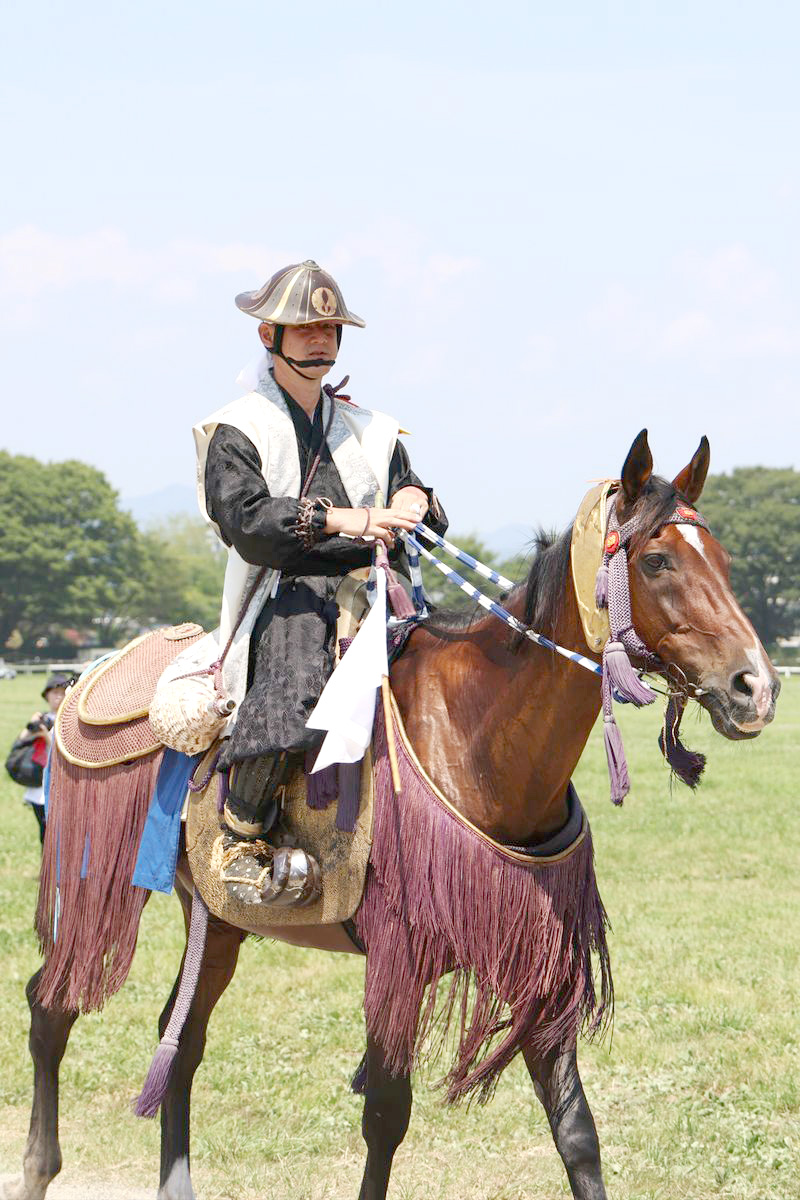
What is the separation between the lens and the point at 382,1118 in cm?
471

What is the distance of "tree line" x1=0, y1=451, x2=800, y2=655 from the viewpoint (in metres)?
89.7

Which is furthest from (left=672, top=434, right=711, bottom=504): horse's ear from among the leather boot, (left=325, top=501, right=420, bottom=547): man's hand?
the leather boot

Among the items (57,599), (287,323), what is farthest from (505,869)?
(57,599)

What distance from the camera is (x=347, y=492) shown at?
487 cm

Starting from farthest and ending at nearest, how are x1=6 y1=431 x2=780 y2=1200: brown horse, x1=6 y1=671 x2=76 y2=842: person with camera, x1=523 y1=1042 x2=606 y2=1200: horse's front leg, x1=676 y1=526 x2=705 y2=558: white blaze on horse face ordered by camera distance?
1. x1=6 y1=671 x2=76 y2=842: person with camera
2. x1=523 y1=1042 x2=606 y2=1200: horse's front leg
3. x1=676 y1=526 x2=705 y2=558: white blaze on horse face
4. x1=6 y1=431 x2=780 y2=1200: brown horse

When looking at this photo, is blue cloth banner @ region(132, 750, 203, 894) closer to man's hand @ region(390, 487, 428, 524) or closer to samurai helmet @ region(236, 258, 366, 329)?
man's hand @ region(390, 487, 428, 524)

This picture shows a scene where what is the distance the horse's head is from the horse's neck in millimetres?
355

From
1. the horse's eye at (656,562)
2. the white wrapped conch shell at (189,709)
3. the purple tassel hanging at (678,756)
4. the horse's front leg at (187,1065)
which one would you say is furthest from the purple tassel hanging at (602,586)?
the horse's front leg at (187,1065)

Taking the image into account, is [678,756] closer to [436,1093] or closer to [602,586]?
[602,586]

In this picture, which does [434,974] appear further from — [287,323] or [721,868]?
[721,868]

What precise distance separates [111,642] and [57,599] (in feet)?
19.6

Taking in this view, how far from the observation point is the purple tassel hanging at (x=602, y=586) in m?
4.01

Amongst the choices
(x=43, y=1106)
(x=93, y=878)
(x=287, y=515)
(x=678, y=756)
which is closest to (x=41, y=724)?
(x=43, y=1106)

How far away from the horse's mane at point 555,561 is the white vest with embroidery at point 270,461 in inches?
27.6
